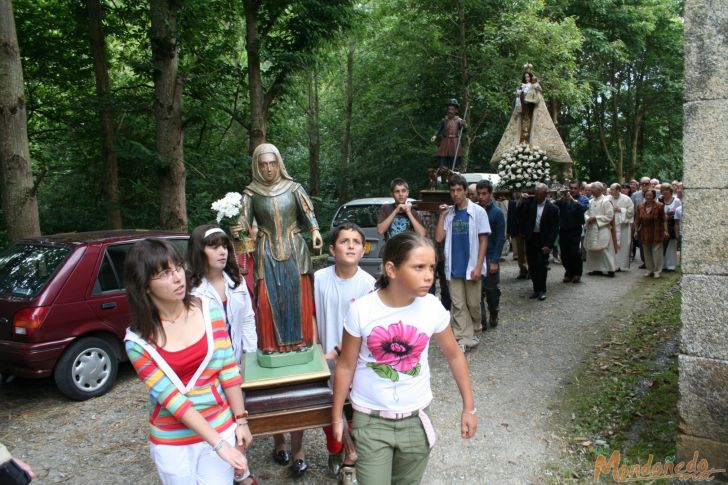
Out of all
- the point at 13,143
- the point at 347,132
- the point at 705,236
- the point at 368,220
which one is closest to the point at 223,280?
the point at 705,236

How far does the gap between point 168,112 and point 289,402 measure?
7.44 m

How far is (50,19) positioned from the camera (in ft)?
36.6

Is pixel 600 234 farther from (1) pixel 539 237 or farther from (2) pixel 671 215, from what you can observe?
(1) pixel 539 237

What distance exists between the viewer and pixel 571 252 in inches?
427

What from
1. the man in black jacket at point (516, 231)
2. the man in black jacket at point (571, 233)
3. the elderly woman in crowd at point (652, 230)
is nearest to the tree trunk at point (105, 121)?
the man in black jacket at point (516, 231)

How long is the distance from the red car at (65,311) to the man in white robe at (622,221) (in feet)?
34.0

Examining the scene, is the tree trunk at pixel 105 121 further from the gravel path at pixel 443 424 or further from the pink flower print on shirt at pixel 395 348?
the pink flower print on shirt at pixel 395 348

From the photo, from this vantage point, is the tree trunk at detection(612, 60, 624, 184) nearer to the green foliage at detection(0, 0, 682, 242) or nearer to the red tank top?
the green foliage at detection(0, 0, 682, 242)

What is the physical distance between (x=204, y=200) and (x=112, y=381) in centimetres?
773

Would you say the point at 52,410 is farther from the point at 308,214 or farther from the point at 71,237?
the point at 308,214

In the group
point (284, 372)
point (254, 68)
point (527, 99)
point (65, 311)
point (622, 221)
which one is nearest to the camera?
point (284, 372)

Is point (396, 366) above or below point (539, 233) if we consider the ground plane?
above

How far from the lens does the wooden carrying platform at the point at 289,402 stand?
323 centimetres

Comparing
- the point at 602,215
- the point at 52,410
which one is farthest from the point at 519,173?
the point at 52,410
